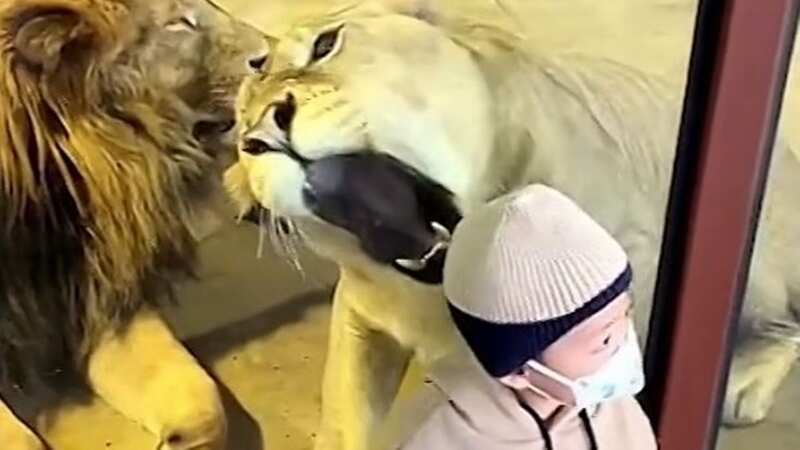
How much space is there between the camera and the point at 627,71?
1227mm

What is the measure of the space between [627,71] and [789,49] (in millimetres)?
118

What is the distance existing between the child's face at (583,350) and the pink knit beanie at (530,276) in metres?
0.01

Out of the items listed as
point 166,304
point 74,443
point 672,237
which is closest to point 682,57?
point 672,237

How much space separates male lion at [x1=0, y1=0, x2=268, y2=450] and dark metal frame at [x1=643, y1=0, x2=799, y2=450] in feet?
1.08

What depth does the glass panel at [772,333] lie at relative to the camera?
1294 millimetres

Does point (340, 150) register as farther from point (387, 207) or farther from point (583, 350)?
point (583, 350)

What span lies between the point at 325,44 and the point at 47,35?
0.19m

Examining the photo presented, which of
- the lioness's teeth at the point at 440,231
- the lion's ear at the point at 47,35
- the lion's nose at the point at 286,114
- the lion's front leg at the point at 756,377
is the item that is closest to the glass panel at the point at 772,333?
the lion's front leg at the point at 756,377

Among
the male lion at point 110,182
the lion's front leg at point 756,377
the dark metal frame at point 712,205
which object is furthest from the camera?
the lion's front leg at point 756,377

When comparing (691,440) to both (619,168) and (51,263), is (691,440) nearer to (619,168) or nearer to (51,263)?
(619,168)

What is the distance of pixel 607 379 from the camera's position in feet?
3.44

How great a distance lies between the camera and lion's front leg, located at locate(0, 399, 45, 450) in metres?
1.15

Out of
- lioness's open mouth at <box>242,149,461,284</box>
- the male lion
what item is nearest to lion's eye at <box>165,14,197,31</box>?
the male lion

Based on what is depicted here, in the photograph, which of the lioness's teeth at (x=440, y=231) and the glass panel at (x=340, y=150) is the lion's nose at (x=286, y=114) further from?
the lioness's teeth at (x=440, y=231)
